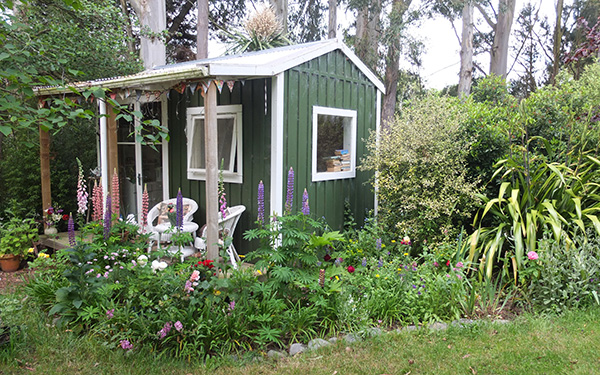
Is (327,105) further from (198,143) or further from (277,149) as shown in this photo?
(198,143)

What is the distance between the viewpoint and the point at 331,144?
5.78m

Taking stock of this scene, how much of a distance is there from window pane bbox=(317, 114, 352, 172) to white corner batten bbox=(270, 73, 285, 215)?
779 millimetres

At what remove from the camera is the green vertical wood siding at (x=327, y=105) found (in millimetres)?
5109

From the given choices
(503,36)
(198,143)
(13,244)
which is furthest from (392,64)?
(13,244)

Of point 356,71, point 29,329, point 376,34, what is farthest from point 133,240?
point 376,34

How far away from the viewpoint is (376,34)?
13.9m

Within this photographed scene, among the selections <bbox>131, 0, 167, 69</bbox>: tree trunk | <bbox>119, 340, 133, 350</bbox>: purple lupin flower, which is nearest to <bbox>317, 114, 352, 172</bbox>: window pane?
<bbox>119, 340, 133, 350</bbox>: purple lupin flower

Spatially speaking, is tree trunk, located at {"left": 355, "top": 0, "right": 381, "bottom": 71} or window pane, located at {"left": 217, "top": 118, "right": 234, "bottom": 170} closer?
window pane, located at {"left": 217, "top": 118, "right": 234, "bottom": 170}

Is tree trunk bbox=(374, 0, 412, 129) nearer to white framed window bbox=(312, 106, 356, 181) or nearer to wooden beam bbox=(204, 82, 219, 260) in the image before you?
white framed window bbox=(312, 106, 356, 181)

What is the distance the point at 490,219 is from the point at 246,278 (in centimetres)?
357

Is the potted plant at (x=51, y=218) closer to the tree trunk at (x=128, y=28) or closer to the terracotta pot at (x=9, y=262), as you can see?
the terracotta pot at (x=9, y=262)

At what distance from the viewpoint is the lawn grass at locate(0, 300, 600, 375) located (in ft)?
9.98

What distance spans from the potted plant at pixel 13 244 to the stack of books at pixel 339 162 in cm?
404

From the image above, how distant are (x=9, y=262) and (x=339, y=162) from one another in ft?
14.9
